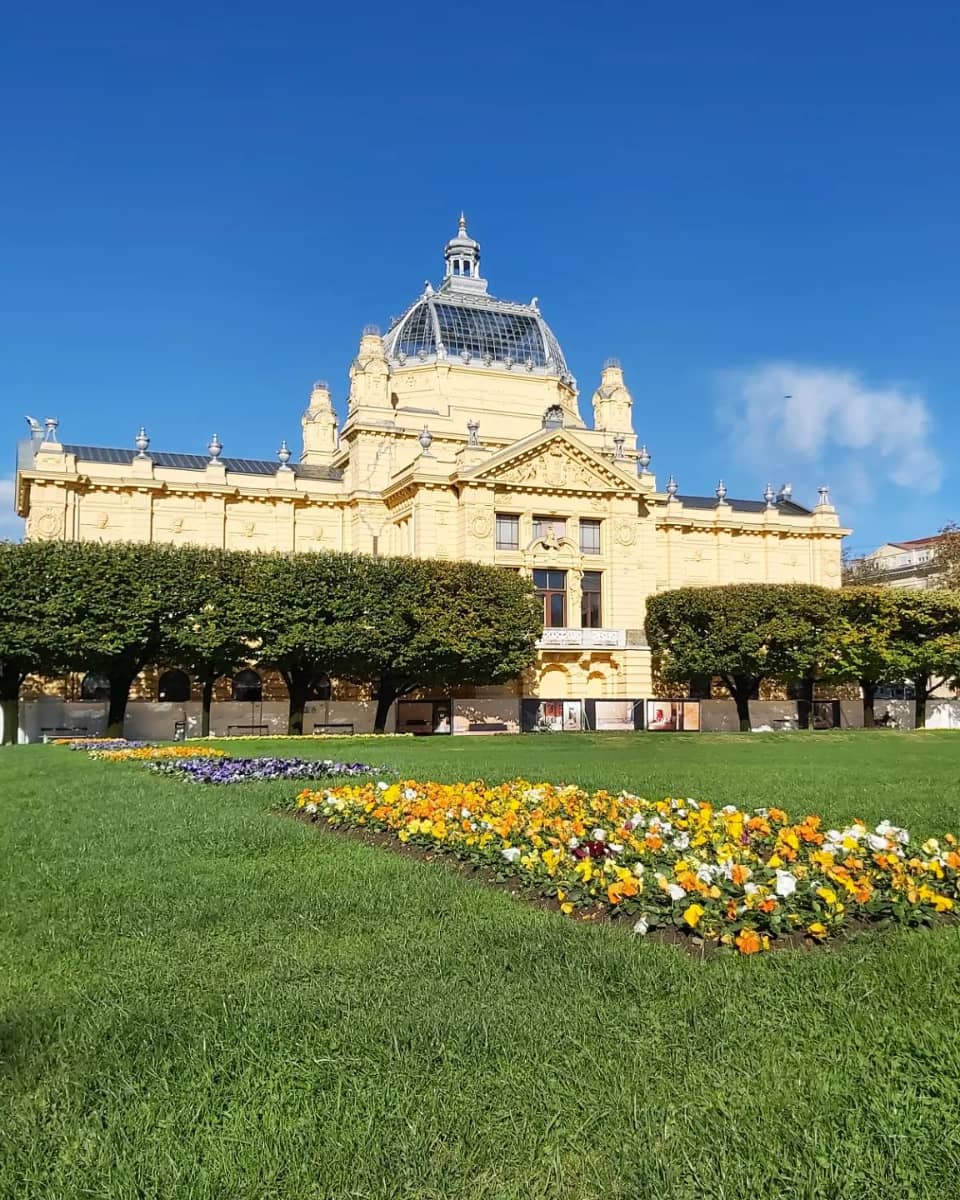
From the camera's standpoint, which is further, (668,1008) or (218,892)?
(218,892)

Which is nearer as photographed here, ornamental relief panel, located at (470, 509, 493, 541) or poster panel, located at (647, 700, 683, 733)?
poster panel, located at (647, 700, 683, 733)

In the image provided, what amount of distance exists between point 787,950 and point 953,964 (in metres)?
1.03

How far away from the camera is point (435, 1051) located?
4.90 m

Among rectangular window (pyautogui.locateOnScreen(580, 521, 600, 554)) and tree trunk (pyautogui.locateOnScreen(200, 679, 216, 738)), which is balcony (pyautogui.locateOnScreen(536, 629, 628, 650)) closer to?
rectangular window (pyautogui.locateOnScreen(580, 521, 600, 554))

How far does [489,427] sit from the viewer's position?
59.8 m

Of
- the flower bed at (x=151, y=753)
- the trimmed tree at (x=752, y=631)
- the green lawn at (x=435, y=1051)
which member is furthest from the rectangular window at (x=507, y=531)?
the green lawn at (x=435, y=1051)

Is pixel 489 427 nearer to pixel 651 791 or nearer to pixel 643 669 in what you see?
pixel 643 669

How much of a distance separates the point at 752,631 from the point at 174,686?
99.4ft

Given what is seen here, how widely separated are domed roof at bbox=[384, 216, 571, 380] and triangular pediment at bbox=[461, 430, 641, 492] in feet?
34.2

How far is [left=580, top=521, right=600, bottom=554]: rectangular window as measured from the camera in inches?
2149

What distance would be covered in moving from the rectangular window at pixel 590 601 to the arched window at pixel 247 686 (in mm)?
18236

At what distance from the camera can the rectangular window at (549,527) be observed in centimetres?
5368

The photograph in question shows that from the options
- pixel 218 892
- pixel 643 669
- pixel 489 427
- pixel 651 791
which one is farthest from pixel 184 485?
pixel 218 892

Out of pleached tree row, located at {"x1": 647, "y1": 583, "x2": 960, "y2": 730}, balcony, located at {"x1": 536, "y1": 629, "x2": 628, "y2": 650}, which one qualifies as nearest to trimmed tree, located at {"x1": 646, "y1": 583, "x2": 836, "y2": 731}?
pleached tree row, located at {"x1": 647, "y1": 583, "x2": 960, "y2": 730}
